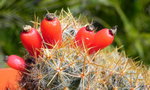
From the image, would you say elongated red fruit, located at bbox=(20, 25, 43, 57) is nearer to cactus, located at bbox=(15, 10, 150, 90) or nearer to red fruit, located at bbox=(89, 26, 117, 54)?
cactus, located at bbox=(15, 10, 150, 90)

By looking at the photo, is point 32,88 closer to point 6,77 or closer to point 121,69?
point 121,69

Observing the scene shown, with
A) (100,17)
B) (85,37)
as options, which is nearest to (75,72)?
(85,37)

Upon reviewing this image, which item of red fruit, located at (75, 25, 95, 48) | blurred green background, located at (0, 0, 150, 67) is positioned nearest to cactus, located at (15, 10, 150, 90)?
red fruit, located at (75, 25, 95, 48)

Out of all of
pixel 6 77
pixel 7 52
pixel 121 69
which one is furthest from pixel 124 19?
pixel 121 69

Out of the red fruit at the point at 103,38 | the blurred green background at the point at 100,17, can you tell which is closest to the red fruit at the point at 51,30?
the red fruit at the point at 103,38

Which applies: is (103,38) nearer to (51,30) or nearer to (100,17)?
(51,30)

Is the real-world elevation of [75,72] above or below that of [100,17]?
below
